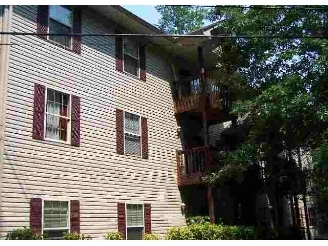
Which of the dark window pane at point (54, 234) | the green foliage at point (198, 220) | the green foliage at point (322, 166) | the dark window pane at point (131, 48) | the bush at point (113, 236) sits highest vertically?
the dark window pane at point (131, 48)

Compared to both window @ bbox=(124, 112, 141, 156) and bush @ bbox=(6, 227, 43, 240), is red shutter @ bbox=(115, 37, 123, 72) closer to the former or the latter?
window @ bbox=(124, 112, 141, 156)

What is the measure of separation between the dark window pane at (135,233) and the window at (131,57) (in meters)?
5.42

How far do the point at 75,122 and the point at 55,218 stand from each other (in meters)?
2.75

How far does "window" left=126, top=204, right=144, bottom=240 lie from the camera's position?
12997 millimetres

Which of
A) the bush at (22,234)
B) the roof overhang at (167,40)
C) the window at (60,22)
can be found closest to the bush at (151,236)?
the bush at (22,234)

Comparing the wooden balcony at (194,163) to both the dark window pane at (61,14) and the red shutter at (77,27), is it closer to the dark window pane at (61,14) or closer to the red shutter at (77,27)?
the red shutter at (77,27)

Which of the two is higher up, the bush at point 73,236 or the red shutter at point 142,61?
the red shutter at point 142,61

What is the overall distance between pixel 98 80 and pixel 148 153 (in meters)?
3.02

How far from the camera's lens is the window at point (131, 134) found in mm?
13906

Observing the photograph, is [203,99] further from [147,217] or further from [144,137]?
[147,217]

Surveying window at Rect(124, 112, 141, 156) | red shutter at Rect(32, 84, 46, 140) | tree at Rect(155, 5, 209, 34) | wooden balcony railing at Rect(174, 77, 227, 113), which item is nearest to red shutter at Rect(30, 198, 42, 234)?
red shutter at Rect(32, 84, 46, 140)

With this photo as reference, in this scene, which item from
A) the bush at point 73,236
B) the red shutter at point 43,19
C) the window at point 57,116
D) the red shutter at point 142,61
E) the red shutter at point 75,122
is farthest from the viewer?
the red shutter at point 142,61

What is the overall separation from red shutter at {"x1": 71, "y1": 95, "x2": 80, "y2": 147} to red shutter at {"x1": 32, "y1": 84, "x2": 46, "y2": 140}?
1.02 metres

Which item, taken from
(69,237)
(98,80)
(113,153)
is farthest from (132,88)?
(69,237)
